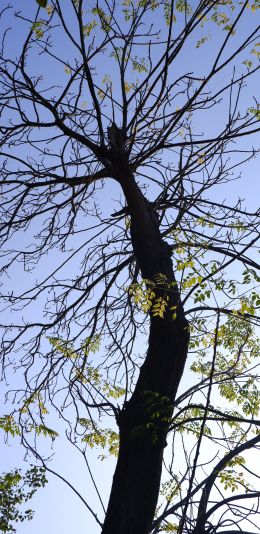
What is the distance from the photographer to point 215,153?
624 cm

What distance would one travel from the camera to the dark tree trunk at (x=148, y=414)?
369 cm

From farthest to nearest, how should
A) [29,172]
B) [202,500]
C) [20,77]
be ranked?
1. [29,172]
2. [20,77]
3. [202,500]

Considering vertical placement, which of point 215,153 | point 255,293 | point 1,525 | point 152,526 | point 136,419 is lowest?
point 152,526

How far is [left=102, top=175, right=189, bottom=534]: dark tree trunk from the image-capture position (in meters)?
3.69

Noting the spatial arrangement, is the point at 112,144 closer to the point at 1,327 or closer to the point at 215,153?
the point at 215,153

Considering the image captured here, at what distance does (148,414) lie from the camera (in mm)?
4047

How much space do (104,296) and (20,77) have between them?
2671 mm

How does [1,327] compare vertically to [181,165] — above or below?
below

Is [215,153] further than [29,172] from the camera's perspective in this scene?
Yes

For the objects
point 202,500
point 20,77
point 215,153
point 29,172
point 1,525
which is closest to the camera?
point 202,500

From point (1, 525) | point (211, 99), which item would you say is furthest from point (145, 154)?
point (1, 525)

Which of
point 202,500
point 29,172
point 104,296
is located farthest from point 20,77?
point 202,500

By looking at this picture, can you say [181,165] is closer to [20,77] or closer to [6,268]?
[20,77]

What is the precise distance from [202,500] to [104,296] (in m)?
3.36
